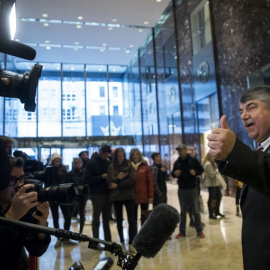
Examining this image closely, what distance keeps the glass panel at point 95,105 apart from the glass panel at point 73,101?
0.37 m

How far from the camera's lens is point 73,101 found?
1788 cm

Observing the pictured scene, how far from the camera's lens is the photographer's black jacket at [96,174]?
4270 millimetres

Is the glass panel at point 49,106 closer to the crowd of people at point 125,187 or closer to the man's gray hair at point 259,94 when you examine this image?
the crowd of people at point 125,187

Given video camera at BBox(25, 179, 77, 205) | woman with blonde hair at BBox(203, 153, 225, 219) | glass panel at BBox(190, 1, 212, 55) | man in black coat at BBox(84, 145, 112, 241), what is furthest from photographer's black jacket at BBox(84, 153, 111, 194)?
glass panel at BBox(190, 1, 212, 55)

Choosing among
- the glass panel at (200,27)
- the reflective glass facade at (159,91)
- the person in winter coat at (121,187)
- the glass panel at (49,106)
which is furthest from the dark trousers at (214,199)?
the glass panel at (49,106)

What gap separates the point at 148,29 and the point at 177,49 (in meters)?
3.06

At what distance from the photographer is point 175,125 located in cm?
1148

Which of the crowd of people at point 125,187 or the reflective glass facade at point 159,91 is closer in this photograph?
the crowd of people at point 125,187

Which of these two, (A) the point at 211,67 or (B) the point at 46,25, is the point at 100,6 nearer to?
(B) the point at 46,25

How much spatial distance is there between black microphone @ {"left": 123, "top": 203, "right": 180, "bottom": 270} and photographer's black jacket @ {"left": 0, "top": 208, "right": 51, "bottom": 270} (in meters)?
0.43

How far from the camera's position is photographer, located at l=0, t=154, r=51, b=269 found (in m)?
1.10

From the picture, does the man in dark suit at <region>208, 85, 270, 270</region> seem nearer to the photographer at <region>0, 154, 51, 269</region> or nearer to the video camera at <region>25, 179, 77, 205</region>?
the video camera at <region>25, 179, 77, 205</region>

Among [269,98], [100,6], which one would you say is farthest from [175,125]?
[269,98]

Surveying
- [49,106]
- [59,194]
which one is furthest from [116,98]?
[59,194]
